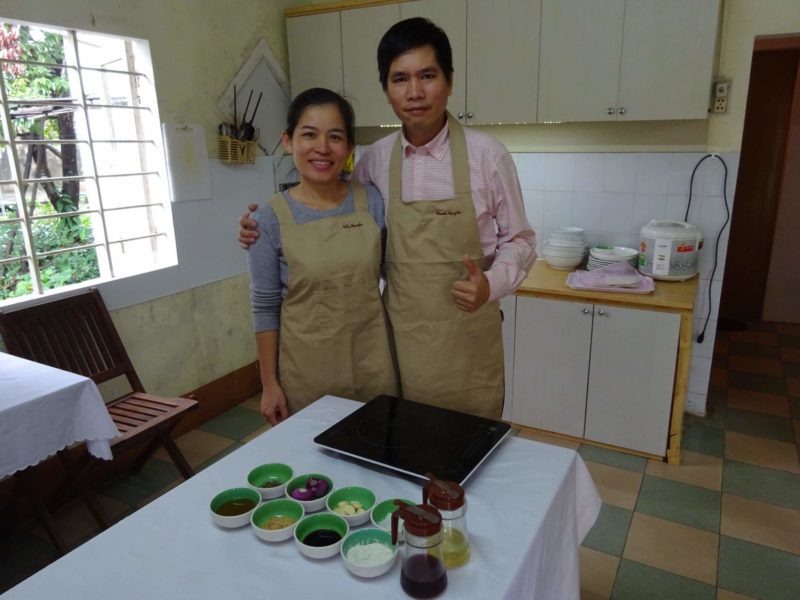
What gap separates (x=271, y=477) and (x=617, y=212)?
8.10ft

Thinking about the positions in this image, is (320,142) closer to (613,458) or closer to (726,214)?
(613,458)

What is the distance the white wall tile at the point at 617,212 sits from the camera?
296 cm

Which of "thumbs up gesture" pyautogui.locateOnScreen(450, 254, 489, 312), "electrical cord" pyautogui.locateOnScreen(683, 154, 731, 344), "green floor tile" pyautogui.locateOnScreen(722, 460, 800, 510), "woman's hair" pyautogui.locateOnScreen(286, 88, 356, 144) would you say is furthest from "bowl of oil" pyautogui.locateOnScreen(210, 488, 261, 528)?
"electrical cord" pyautogui.locateOnScreen(683, 154, 731, 344)

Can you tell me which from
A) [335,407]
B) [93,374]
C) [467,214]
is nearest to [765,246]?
[467,214]

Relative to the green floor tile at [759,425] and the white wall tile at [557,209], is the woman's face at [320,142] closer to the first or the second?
the white wall tile at [557,209]

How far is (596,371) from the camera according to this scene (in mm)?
2680

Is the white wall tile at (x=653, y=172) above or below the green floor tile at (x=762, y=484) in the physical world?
above

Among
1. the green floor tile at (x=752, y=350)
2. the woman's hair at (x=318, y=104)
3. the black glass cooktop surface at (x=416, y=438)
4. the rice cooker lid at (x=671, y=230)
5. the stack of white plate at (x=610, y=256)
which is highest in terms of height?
the woman's hair at (x=318, y=104)

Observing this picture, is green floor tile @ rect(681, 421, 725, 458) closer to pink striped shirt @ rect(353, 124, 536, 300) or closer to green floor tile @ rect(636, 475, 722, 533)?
green floor tile @ rect(636, 475, 722, 533)

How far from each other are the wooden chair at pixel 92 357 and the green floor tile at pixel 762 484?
2.32m

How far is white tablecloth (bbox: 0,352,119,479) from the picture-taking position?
5.17ft

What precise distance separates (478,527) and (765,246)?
174 inches

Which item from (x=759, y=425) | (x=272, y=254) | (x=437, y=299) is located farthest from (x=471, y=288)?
(x=759, y=425)

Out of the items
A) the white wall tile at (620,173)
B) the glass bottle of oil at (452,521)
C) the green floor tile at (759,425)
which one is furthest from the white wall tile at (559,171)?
the glass bottle of oil at (452,521)
